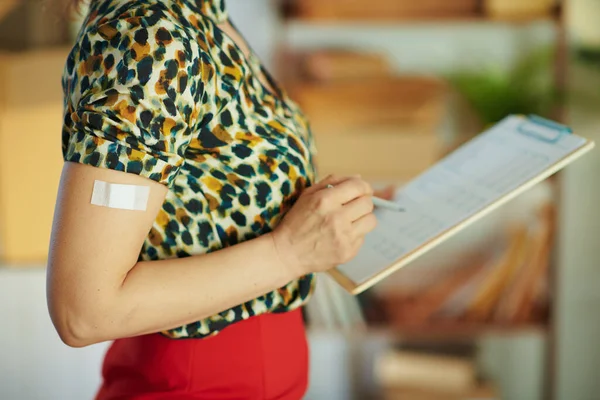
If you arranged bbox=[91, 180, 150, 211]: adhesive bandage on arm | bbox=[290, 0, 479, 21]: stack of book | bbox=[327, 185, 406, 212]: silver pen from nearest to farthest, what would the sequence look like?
bbox=[91, 180, 150, 211]: adhesive bandage on arm → bbox=[327, 185, 406, 212]: silver pen → bbox=[290, 0, 479, 21]: stack of book

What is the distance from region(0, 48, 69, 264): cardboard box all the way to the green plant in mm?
1282

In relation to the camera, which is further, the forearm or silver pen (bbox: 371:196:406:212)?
silver pen (bbox: 371:196:406:212)

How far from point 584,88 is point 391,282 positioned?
943 mm

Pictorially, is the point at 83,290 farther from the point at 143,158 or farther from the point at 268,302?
the point at 268,302

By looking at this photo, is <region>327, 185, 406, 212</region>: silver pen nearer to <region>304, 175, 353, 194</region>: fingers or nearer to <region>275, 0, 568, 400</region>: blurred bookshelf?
<region>304, 175, 353, 194</region>: fingers

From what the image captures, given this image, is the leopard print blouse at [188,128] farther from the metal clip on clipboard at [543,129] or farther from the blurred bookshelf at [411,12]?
the blurred bookshelf at [411,12]

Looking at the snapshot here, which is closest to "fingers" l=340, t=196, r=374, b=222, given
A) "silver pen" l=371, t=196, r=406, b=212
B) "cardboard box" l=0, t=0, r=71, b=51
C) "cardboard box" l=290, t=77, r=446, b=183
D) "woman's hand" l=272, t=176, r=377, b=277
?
"woman's hand" l=272, t=176, r=377, b=277

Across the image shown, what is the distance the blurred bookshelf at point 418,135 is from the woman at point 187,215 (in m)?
1.15

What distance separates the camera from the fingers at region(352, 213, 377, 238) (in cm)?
87

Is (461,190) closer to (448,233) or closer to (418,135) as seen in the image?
(448,233)

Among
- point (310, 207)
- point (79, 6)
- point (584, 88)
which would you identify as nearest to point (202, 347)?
point (310, 207)

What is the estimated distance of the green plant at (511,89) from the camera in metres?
2.25

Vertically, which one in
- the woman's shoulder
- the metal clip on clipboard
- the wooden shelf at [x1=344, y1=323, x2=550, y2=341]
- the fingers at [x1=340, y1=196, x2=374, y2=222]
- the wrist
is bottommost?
the wooden shelf at [x1=344, y1=323, x2=550, y2=341]

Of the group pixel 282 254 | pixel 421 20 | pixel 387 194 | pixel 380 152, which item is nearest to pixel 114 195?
pixel 282 254
